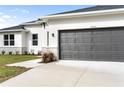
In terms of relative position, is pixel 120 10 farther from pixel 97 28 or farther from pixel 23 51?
pixel 23 51

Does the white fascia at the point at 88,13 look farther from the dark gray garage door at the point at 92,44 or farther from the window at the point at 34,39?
the window at the point at 34,39

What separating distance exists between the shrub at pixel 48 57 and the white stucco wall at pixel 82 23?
388 millimetres

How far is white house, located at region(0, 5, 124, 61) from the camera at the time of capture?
12081mm

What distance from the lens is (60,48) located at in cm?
1379

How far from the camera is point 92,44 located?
12875mm

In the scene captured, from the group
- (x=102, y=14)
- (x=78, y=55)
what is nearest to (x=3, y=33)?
(x=78, y=55)

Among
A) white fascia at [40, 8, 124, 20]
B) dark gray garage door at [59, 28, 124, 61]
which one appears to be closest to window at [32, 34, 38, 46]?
white fascia at [40, 8, 124, 20]

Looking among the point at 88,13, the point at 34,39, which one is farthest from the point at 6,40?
the point at 88,13

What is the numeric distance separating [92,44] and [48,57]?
3.23 metres

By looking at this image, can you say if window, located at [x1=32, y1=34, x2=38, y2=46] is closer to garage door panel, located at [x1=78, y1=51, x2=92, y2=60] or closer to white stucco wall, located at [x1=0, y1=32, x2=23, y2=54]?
white stucco wall, located at [x1=0, y1=32, x2=23, y2=54]

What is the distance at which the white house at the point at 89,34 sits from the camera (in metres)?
12.1

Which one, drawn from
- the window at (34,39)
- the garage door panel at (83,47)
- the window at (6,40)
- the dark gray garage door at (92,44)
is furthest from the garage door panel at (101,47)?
the window at (6,40)

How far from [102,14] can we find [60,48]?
3928 millimetres

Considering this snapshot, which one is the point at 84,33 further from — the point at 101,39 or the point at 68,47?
the point at 68,47
